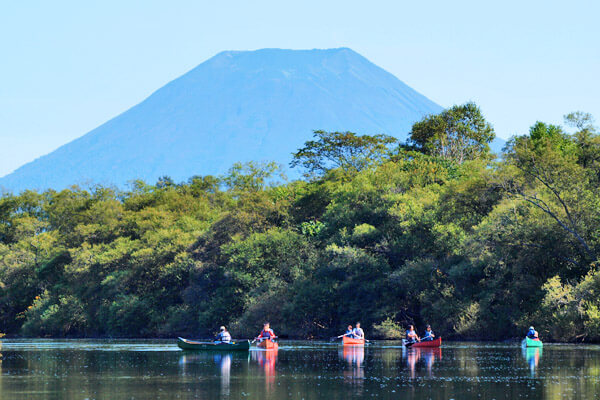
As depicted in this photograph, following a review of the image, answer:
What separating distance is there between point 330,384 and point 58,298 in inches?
2774

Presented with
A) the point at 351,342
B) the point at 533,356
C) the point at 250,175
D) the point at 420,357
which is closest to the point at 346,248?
the point at 351,342

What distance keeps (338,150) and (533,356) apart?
6289 cm

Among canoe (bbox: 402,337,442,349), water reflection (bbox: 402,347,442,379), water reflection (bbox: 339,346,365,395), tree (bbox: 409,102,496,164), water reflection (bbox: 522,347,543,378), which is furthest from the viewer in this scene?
tree (bbox: 409,102,496,164)

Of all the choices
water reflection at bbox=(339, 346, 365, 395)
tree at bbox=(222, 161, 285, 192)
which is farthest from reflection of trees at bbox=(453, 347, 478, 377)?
tree at bbox=(222, 161, 285, 192)

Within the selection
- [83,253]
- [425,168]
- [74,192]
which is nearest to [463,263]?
[425,168]

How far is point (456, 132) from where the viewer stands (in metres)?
104

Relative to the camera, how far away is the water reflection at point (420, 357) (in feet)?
129

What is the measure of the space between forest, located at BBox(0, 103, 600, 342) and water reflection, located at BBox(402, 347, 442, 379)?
8.84 metres

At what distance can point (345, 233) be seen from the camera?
7319 cm

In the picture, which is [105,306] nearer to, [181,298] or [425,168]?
[181,298]

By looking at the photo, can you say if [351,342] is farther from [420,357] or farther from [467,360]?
[467,360]

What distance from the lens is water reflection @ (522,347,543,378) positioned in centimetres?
3872

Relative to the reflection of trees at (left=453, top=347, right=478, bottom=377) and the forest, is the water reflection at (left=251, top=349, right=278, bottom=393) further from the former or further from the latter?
the forest

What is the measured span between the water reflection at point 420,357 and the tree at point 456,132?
4807cm
